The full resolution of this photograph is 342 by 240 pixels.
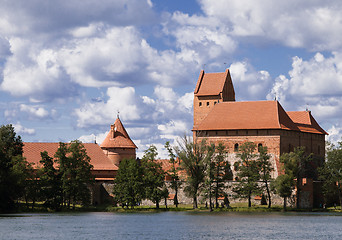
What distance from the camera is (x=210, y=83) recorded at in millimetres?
106375

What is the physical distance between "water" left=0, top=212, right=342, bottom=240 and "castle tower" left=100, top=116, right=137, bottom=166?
26736 millimetres

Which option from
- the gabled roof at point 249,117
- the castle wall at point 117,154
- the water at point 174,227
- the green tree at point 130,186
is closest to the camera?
the water at point 174,227

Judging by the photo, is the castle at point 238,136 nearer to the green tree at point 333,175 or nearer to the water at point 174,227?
the green tree at point 333,175

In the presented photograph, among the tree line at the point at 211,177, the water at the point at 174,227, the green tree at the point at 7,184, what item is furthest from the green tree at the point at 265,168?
the green tree at the point at 7,184

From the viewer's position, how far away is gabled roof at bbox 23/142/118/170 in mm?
92688

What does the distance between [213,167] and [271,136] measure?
15.5 meters

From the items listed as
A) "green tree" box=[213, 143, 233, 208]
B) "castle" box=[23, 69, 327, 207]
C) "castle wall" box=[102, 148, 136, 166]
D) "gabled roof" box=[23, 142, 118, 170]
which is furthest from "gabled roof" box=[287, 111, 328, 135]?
"gabled roof" box=[23, 142, 118, 170]

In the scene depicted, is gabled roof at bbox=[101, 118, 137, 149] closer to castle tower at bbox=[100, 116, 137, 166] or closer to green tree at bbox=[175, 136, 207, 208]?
castle tower at bbox=[100, 116, 137, 166]

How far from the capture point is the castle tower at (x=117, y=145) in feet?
318

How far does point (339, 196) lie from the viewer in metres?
84.0

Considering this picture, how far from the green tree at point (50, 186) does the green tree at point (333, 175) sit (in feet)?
106

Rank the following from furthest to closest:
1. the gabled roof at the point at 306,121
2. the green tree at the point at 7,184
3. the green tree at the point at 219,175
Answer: the gabled roof at the point at 306,121 → the green tree at the point at 219,175 → the green tree at the point at 7,184

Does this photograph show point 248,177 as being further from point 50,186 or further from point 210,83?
point 210,83

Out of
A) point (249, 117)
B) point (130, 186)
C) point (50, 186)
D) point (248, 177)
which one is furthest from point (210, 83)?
point (50, 186)
